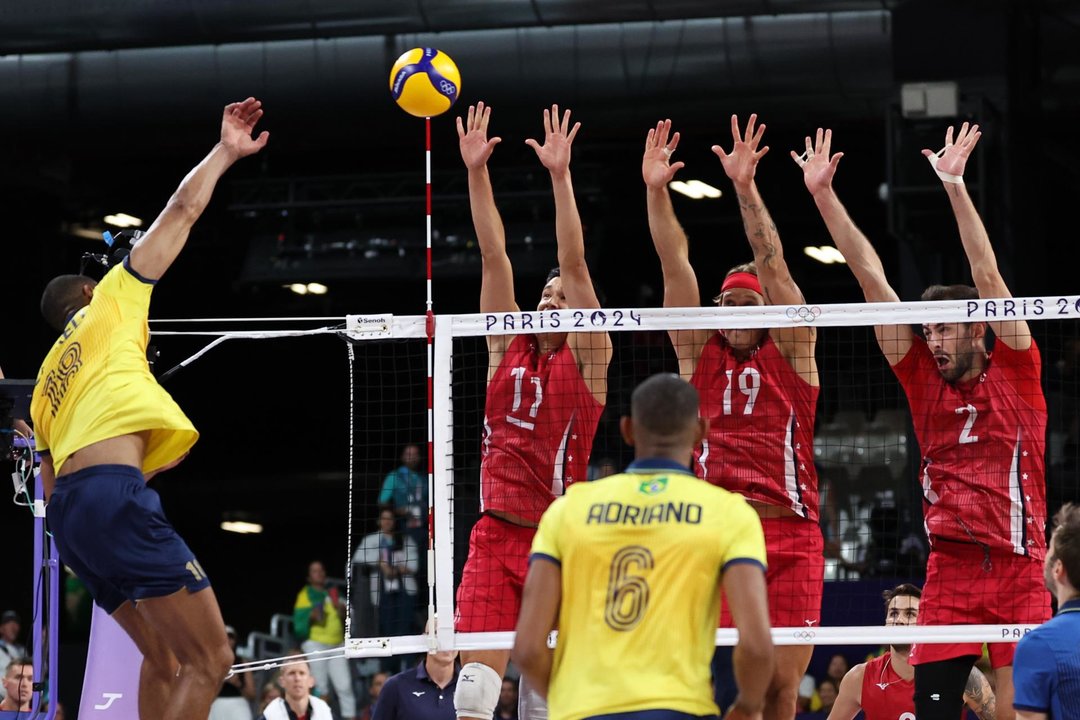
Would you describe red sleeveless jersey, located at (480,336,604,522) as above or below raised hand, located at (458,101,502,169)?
below

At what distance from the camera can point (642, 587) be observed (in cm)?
527

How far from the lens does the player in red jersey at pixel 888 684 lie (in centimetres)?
983

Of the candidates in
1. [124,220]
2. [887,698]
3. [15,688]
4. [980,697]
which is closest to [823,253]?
[124,220]

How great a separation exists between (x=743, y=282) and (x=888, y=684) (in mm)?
2962

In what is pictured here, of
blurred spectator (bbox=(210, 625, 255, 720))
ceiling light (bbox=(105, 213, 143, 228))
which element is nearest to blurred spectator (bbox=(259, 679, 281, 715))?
blurred spectator (bbox=(210, 625, 255, 720))

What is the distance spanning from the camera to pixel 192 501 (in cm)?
2780

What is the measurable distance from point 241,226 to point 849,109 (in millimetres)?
10993

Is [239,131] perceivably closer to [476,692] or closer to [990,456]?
[476,692]

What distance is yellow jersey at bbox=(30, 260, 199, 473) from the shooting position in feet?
23.5

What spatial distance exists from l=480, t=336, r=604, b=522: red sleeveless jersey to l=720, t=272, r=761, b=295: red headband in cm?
98

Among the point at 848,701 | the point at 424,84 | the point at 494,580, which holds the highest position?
the point at 424,84

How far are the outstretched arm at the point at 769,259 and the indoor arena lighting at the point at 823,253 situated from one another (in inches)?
671

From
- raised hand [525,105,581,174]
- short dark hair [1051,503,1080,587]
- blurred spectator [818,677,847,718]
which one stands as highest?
raised hand [525,105,581,174]

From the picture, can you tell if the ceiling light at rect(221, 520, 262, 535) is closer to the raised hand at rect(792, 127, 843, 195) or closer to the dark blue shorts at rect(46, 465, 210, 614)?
the raised hand at rect(792, 127, 843, 195)
